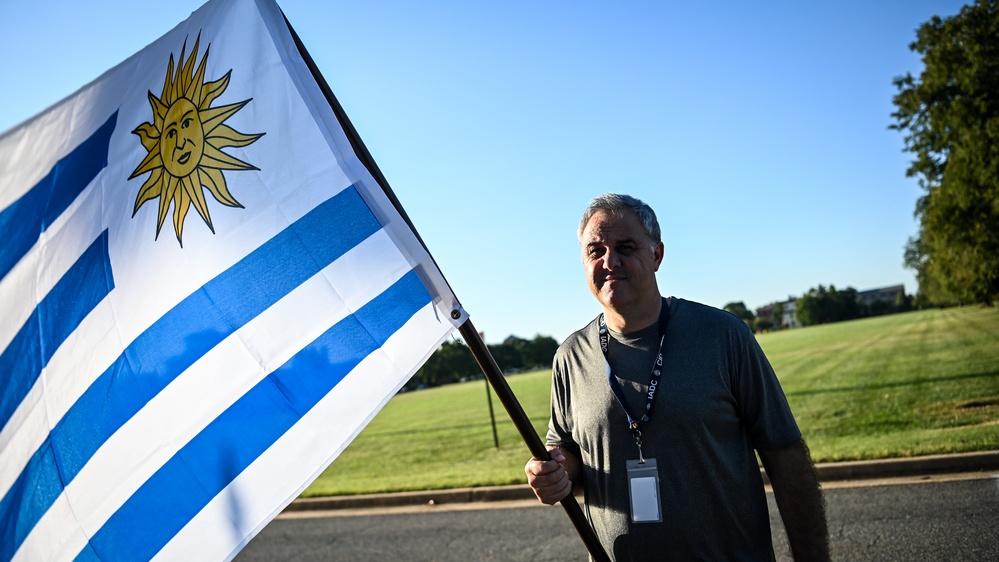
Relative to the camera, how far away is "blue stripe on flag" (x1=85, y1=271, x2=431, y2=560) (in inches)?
98.7

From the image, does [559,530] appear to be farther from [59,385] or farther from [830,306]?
[830,306]

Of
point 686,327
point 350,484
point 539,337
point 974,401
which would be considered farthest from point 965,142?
point 539,337

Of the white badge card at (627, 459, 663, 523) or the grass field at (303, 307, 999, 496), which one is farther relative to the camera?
the grass field at (303, 307, 999, 496)

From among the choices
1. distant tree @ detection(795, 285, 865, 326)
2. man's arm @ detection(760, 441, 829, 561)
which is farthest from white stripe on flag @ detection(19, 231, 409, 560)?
distant tree @ detection(795, 285, 865, 326)

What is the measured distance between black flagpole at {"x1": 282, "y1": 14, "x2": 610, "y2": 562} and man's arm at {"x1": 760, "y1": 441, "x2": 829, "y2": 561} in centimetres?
67

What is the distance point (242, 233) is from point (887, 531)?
5883mm

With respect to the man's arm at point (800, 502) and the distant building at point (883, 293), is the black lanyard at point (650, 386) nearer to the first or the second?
the man's arm at point (800, 502)

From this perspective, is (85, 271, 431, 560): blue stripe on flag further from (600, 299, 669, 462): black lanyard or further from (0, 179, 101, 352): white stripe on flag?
(0, 179, 101, 352): white stripe on flag

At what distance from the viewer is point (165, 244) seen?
2.69 m

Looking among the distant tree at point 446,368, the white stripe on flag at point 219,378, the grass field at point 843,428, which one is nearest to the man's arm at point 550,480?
the white stripe on flag at point 219,378

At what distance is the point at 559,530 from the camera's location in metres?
7.87

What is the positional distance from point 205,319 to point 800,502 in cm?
219

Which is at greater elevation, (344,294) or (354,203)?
(354,203)

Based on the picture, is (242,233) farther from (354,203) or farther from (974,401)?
(974,401)
